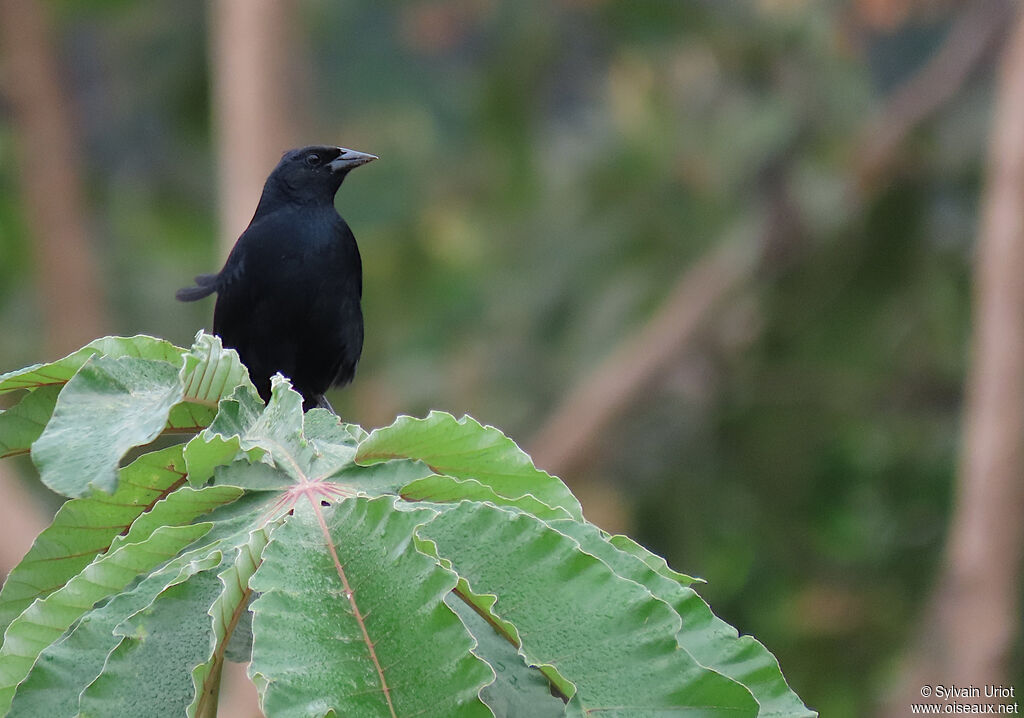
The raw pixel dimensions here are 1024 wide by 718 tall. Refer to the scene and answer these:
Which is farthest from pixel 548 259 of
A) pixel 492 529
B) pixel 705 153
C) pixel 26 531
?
pixel 492 529

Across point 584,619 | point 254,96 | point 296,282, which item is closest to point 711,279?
point 254,96

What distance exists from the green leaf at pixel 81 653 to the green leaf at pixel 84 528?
0.23 metres

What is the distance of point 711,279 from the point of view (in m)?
7.84

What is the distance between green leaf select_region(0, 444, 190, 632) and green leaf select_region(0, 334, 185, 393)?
143 mm

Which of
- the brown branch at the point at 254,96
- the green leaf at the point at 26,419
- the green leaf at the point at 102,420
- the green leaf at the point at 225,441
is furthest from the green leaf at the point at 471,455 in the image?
the brown branch at the point at 254,96

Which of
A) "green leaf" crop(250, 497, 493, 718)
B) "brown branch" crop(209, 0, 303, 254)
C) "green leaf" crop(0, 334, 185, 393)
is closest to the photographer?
"green leaf" crop(250, 497, 493, 718)

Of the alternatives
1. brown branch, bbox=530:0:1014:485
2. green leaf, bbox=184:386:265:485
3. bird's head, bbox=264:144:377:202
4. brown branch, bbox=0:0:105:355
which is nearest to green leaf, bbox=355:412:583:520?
green leaf, bbox=184:386:265:485

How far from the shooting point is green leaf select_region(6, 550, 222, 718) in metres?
1.26

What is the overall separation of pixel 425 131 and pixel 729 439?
14.4 ft

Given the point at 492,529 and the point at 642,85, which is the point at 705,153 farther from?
the point at 492,529

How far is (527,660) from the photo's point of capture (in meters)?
1.21

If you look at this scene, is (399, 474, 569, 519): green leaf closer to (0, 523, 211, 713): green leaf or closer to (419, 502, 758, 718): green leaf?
(419, 502, 758, 718): green leaf

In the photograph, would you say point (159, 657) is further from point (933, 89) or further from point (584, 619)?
point (933, 89)

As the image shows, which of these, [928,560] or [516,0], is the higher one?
[516,0]
